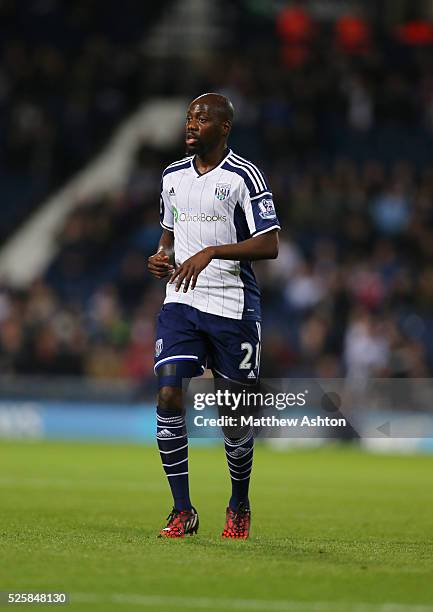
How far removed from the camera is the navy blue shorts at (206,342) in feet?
28.0

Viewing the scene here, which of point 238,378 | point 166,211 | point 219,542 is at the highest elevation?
point 166,211

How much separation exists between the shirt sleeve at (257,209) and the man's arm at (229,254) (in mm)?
45

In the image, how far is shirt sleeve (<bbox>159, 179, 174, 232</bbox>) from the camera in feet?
29.2

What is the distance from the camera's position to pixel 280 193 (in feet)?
78.7

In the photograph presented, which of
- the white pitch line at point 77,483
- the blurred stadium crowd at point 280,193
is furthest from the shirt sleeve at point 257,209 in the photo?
the blurred stadium crowd at point 280,193

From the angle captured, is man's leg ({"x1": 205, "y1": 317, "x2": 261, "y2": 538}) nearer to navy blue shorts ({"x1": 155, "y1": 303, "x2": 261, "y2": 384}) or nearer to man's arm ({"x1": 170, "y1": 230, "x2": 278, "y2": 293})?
navy blue shorts ({"x1": 155, "y1": 303, "x2": 261, "y2": 384})

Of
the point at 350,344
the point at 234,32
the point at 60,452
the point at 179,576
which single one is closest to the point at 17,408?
the point at 60,452

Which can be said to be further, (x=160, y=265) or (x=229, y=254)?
(x=160, y=265)

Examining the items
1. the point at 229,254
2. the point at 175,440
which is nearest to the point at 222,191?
the point at 229,254

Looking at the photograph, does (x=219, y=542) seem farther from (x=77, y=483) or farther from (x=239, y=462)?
(x=77, y=483)

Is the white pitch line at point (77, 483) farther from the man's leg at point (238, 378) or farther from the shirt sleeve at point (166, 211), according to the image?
the shirt sleeve at point (166, 211)

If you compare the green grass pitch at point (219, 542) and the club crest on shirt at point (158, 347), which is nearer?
the green grass pitch at point (219, 542)

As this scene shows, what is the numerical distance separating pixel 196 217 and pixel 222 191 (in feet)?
0.76

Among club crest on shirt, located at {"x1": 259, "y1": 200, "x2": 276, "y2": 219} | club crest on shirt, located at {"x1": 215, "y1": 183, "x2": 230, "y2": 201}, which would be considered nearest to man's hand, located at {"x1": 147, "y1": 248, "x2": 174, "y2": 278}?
club crest on shirt, located at {"x1": 215, "y1": 183, "x2": 230, "y2": 201}
